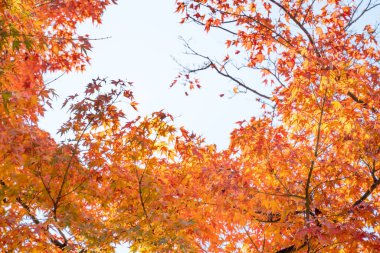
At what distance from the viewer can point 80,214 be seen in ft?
21.7

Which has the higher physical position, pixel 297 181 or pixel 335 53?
pixel 335 53

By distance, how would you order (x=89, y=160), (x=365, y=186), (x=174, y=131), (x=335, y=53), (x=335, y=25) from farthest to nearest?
(x=335, y=25)
(x=335, y=53)
(x=365, y=186)
(x=174, y=131)
(x=89, y=160)

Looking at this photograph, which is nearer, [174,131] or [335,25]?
[174,131]

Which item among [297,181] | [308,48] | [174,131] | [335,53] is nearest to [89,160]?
[174,131]

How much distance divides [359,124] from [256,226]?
271 cm

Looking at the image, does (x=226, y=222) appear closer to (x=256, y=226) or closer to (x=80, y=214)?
(x=256, y=226)

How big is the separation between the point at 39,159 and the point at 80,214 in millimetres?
1042

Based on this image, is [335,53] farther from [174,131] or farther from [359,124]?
[174,131]

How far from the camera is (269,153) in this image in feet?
24.3

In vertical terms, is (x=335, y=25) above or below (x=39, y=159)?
above

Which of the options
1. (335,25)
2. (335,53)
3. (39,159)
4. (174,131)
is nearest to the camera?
(39,159)

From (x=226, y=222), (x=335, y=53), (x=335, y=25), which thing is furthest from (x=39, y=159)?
(x=335, y=25)

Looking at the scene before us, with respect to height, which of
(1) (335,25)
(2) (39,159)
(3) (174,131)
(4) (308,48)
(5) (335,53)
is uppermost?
(1) (335,25)

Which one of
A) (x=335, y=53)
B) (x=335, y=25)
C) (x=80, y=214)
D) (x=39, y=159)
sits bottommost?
(x=80, y=214)
